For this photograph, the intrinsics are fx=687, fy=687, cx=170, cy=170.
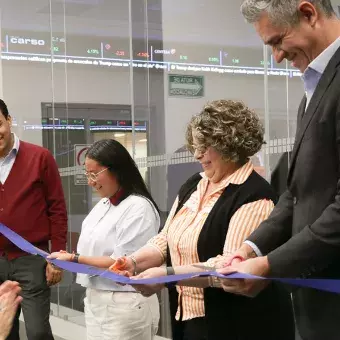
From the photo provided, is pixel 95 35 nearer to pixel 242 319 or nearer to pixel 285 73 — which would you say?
pixel 285 73

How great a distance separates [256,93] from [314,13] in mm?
2176

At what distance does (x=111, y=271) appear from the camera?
258cm

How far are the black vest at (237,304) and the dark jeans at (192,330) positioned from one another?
0.20 feet

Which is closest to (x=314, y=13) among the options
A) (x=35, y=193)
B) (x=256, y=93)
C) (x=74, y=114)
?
(x=256, y=93)

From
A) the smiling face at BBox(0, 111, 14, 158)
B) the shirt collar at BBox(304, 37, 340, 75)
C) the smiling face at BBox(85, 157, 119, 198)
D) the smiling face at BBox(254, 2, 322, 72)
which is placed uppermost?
the smiling face at BBox(254, 2, 322, 72)

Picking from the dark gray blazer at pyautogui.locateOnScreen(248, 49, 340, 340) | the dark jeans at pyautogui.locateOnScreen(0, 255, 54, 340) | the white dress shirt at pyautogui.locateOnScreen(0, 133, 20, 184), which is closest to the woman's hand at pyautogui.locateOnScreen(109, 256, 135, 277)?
the dark gray blazer at pyautogui.locateOnScreen(248, 49, 340, 340)

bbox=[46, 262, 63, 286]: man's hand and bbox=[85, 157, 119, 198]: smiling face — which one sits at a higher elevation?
bbox=[85, 157, 119, 198]: smiling face

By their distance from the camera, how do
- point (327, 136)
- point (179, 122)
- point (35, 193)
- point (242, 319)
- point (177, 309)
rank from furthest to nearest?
point (179, 122) < point (35, 193) < point (177, 309) < point (242, 319) < point (327, 136)

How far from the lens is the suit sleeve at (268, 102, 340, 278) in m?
1.76

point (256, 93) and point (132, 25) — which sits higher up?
point (132, 25)

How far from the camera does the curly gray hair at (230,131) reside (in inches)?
98.3

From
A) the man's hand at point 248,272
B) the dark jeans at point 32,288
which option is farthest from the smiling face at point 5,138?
the man's hand at point 248,272

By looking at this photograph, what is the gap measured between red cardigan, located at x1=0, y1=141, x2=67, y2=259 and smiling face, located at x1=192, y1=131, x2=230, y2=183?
6.50 feet

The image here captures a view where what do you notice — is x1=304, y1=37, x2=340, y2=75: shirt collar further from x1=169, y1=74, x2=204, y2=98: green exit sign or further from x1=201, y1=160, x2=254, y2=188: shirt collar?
x1=169, y1=74, x2=204, y2=98: green exit sign
